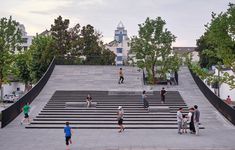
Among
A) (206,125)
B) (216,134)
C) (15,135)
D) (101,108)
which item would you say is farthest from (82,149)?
(101,108)

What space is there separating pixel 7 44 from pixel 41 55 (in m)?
9.57

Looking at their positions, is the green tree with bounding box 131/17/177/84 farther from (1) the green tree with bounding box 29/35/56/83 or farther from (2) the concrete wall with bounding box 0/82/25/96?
(2) the concrete wall with bounding box 0/82/25/96

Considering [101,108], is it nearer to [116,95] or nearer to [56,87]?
[116,95]

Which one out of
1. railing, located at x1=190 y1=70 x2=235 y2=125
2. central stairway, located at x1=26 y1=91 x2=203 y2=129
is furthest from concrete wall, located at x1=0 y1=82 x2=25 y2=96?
railing, located at x1=190 y1=70 x2=235 y2=125

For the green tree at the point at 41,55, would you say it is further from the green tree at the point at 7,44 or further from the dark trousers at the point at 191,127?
the dark trousers at the point at 191,127

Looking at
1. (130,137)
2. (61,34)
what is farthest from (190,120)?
(61,34)

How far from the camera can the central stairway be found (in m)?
26.4

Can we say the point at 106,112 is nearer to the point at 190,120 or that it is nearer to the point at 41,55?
the point at 190,120

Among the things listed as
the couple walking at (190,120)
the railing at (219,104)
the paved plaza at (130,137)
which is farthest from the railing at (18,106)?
the railing at (219,104)

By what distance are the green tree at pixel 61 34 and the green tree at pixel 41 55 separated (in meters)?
4.68

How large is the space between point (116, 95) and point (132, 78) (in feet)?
28.8

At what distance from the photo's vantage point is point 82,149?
18.4 m

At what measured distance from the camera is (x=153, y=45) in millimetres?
42125

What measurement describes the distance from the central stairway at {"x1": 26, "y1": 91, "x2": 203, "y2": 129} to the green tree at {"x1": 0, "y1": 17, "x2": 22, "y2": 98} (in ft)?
38.1
